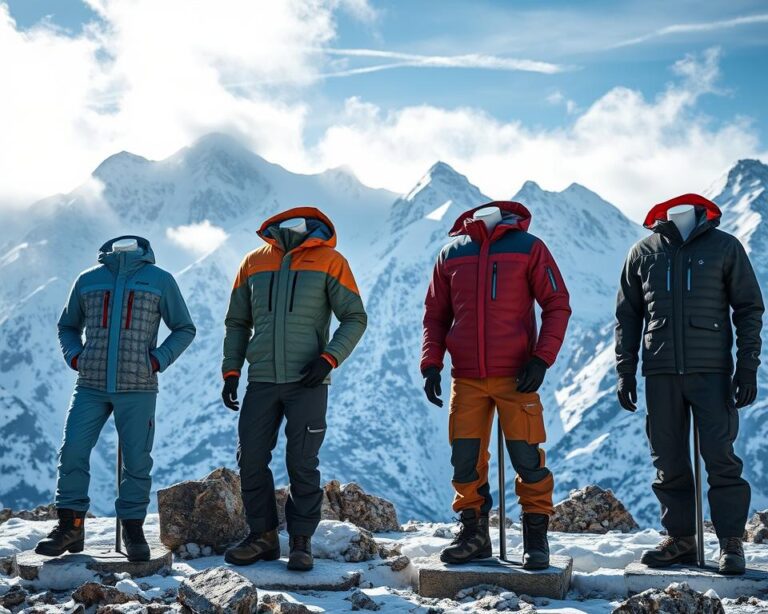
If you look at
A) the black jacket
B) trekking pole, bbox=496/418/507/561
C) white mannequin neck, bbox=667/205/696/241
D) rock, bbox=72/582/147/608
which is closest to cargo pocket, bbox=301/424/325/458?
trekking pole, bbox=496/418/507/561

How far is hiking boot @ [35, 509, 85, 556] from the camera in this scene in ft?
23.8

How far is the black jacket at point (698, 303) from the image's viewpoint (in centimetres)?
673

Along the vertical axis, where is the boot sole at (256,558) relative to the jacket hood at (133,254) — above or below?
below

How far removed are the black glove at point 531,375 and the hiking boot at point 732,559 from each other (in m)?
1.72

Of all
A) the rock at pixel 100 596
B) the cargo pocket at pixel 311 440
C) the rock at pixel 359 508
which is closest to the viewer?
the rock at pixel 100 596

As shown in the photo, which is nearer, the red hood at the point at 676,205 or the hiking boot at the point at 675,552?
the hiking boot at the point at 675,552

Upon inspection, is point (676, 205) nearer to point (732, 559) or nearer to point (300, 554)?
point (732, 559)

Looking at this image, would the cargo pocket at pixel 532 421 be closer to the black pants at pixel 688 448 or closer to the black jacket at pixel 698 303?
the black jacket at pixel 698 303

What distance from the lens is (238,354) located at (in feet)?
24.6

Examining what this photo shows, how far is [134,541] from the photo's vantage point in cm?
723

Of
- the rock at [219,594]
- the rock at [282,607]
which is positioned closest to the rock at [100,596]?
the rock at [219,594]

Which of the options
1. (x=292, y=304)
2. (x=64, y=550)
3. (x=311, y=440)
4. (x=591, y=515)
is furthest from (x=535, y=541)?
(x=64, y=550)

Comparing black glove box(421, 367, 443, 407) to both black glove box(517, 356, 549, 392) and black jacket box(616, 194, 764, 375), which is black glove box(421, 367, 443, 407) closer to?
black glove box(517, 356, 549, 392)

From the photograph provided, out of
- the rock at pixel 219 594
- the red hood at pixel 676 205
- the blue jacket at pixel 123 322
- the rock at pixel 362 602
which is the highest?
the red hood at pixel 676 205
